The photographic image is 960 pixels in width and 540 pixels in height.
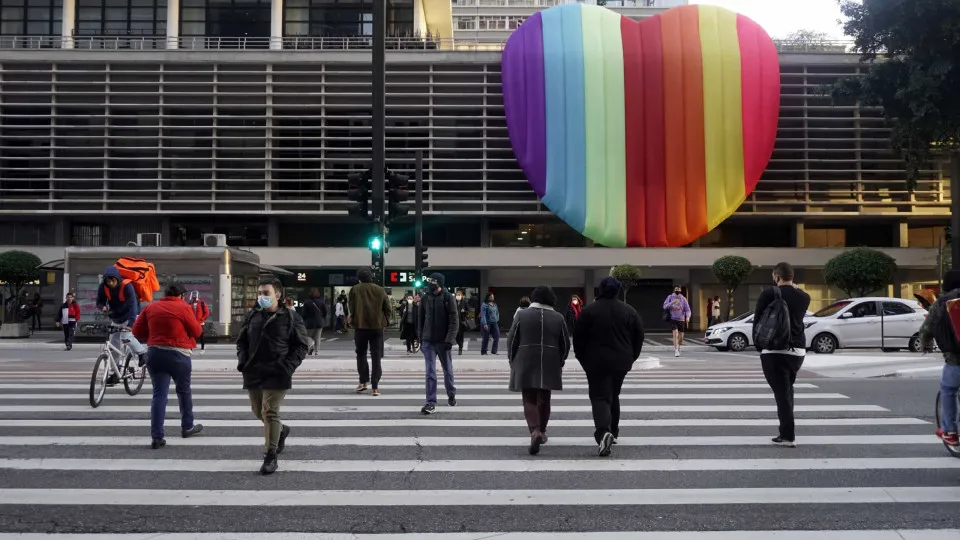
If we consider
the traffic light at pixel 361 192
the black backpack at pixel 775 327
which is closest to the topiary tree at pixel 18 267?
the traffic light at pixel 361 192

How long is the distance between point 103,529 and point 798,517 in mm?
4666

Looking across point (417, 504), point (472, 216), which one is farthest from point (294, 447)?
point (472, 216)

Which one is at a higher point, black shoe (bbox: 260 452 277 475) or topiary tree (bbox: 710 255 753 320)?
topiary tree (bbox: 710 255 753 320)

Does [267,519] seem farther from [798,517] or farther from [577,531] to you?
[798,517]

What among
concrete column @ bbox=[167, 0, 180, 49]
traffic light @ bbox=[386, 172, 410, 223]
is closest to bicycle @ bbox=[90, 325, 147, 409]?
traffic light @ bbox=[386, 172, 410, 223]

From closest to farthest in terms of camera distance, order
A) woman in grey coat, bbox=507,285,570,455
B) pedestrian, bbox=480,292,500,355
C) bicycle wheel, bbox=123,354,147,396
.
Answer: woman in grey coat, bbox=507,285,570,455, bicycle wheel, bbox=123,354,147,396, pedestrian, bbox=480,292,500,355

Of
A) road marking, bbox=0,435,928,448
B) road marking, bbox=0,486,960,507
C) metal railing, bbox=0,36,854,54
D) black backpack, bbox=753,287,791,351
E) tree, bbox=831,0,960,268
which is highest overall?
metal railing, bbox=0,36,854,54

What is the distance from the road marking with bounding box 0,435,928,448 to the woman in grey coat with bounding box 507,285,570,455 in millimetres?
504

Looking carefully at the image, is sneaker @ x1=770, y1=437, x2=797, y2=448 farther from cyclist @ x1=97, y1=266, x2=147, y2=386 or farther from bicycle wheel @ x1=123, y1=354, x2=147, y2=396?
bicycle wheel @ x1=123, y1=354, x2=147, y2=396

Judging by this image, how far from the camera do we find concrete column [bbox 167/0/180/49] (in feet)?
129

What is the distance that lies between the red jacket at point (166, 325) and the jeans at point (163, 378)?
0.11 meters

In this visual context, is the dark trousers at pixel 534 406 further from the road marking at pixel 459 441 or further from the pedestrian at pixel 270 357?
the pedestrian at pixel 270 357

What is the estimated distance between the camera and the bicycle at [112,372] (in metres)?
10.4

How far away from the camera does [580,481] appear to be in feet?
21.3
